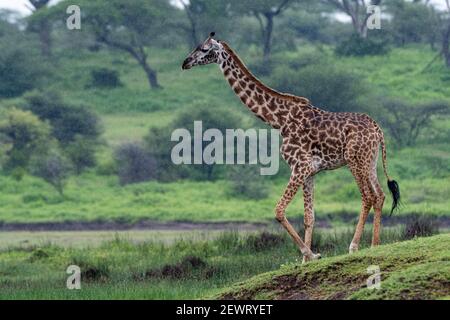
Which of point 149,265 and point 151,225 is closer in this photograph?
point 149,265

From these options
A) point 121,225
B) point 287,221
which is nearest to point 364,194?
point 287,221

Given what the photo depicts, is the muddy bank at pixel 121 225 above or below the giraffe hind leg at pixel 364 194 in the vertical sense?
below

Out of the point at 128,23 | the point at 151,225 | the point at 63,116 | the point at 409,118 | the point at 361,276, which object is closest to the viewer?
the point at 361,276

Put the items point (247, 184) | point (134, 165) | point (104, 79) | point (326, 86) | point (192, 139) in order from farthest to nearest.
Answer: point (104, 79)
point (326, 86)
point (192, 139)
point (134, 165)
point (247, 184)

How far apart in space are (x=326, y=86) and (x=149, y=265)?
16957mm

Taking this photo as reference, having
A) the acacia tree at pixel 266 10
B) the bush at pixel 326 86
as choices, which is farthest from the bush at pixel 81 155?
the acacia tree at pixel 266 10

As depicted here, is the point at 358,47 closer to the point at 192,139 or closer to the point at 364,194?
the point at 192,139

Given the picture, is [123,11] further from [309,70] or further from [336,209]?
[336,209]

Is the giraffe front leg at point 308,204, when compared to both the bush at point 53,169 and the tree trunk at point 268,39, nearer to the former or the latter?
the bush at point 53,169

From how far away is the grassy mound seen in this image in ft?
25.7

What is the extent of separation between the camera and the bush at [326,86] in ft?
99.2

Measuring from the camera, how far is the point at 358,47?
3544 centimetres

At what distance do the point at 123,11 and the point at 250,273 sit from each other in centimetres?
2482

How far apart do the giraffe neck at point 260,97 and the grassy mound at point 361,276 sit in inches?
66.2
